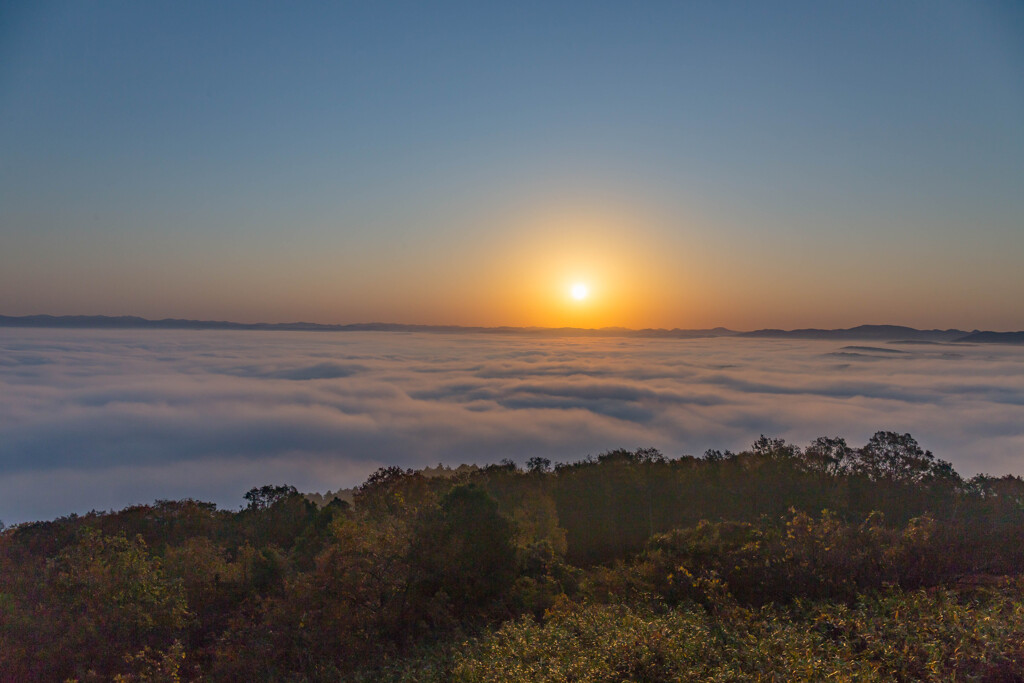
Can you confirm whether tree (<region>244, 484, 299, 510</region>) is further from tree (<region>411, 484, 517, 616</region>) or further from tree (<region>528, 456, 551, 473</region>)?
tree (<region>411, 484, 517, 616</region>)

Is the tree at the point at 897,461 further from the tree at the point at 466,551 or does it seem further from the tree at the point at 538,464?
the tree at the point at 466,551

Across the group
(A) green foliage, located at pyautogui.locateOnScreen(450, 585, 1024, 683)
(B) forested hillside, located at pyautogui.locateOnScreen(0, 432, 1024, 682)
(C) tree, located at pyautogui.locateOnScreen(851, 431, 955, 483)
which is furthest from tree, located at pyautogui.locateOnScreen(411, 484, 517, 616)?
(C) tree, located at pyautogui.locateOnScreen(851, 431, 955, 483)

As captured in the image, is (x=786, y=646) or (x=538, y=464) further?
(x=538, y=464)

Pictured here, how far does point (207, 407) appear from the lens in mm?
147000

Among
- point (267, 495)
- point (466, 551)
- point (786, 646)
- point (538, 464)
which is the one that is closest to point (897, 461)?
point (538, 464)

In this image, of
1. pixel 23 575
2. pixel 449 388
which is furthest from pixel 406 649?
pixel 449 388

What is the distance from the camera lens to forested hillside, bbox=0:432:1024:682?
10.4 m

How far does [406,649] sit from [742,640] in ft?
31.0

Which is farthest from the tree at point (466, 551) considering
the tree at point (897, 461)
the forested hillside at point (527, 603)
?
the tree at point (897, 461)

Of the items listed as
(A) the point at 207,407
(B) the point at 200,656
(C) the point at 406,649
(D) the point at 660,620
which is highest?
(D) the point at 660,620

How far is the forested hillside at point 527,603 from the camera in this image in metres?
10.4

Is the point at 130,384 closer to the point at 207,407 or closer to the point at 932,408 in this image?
the point at 207,407

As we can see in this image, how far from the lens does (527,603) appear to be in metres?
18.9

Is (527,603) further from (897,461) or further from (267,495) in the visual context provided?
(267,495)
